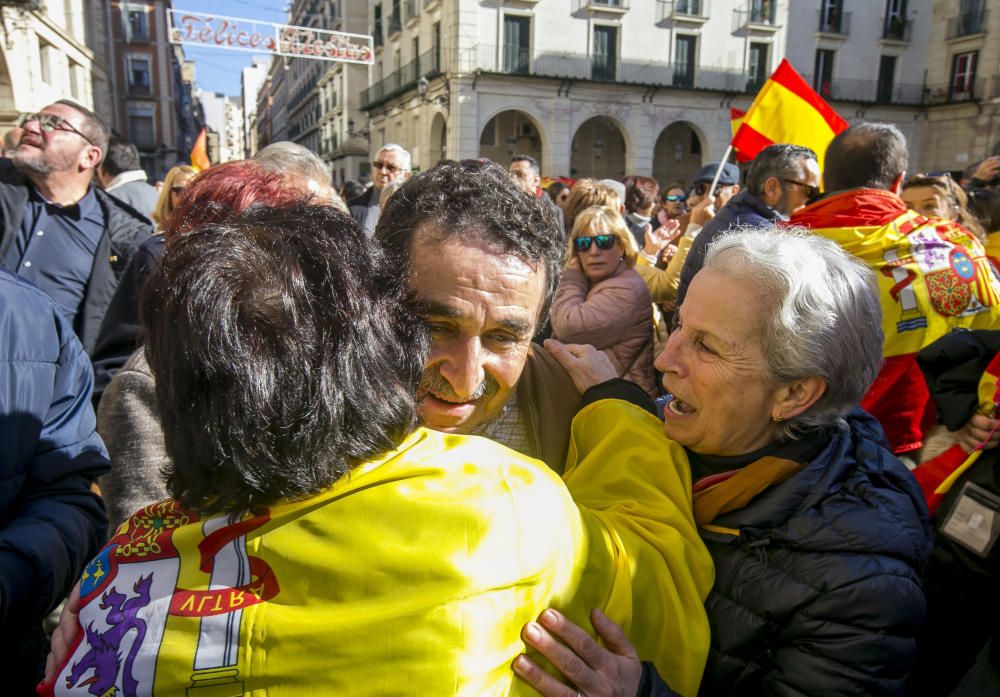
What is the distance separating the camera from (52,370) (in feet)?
5.21

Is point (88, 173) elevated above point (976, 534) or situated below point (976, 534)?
above

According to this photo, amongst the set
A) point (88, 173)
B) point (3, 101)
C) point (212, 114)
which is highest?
point (212, 114)

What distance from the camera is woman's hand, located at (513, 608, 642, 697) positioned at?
38.3 inches

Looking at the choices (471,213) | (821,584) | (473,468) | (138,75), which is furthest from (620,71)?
(138,75)

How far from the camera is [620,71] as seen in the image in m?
25.1

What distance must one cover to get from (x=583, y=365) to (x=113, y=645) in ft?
4.23

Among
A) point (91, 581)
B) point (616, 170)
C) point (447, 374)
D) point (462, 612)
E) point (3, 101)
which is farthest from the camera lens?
point (616, 170)

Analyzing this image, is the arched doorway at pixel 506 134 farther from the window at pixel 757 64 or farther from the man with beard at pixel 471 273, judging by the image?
the man with beard at pixel 471 273

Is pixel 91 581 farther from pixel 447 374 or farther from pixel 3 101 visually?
pixel 3 101

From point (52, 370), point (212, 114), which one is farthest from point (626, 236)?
point (212, 114)

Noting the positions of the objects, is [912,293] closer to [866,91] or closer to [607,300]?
[607,300]

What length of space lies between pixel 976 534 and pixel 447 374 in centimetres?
142

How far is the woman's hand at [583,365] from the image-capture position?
6.13 ft

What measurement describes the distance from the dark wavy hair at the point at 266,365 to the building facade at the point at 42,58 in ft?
44.9
